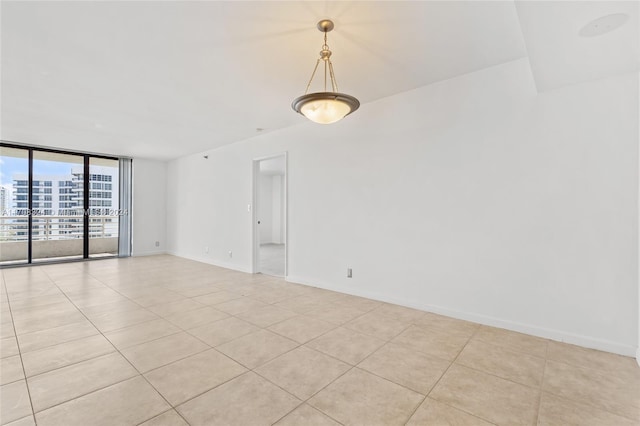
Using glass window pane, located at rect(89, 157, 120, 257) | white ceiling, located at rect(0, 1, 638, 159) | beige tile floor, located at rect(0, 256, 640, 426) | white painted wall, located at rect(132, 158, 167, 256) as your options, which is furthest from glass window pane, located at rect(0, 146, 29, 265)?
beige tile floor, located at rect(0, 256, 640, 426)

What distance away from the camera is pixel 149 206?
26.5 feet

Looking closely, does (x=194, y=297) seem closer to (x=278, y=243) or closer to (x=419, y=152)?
(x=419, y=152)

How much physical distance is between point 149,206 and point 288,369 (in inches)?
295

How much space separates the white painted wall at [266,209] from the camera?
424 inches

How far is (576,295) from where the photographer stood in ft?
8.61

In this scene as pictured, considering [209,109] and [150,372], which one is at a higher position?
[209,109]

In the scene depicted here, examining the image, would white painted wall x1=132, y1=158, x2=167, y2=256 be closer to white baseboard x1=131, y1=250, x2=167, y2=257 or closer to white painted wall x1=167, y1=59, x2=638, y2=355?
white baseboard x1=131, y1=250, x2=167, y2=257

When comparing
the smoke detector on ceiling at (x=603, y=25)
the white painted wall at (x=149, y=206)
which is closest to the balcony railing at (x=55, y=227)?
the white painted wall at (x=149, y=206)

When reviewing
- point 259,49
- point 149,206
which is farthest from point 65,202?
point 259,49

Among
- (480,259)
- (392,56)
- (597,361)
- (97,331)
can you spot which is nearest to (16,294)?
(97,331)

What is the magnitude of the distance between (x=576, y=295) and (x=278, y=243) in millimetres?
9239

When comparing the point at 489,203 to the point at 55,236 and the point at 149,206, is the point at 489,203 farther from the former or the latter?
the point at 55,236

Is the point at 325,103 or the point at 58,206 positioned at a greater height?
the point at 325,103

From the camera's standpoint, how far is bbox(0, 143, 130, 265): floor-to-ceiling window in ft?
20.7
